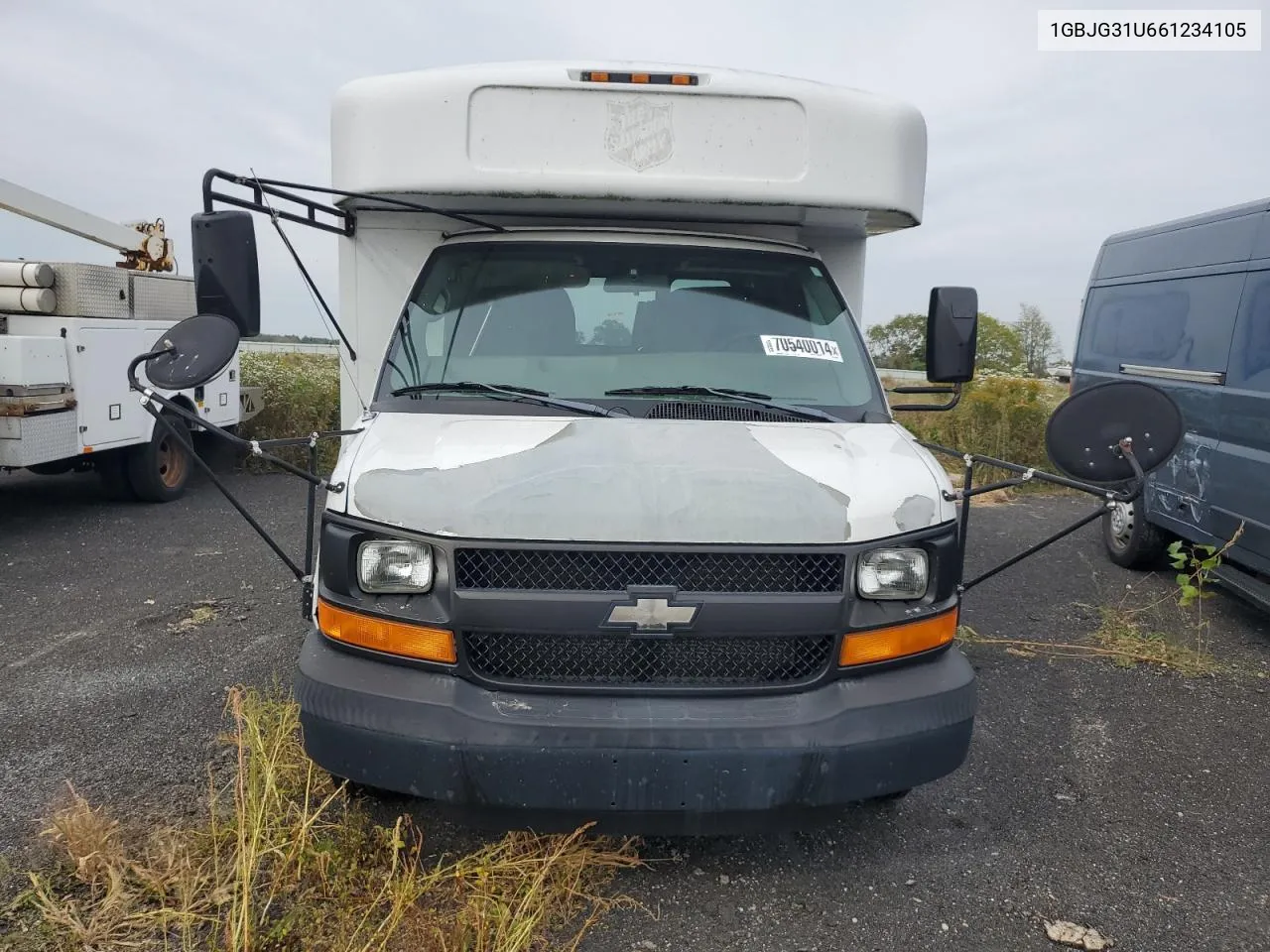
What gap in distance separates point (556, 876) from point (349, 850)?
66 cm

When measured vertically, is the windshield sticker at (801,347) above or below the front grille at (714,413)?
above

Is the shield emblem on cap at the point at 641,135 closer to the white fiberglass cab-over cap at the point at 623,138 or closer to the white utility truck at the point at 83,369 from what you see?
the white fiberglass cab-over cap at the point at 623,138

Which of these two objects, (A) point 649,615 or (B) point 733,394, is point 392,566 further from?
(B) point 733,394

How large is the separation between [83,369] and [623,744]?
259 inches

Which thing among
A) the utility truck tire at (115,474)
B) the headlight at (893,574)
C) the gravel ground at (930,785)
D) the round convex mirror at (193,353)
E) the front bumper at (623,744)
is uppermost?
the round convex mirror at (193,353)

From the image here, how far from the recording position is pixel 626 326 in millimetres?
3533

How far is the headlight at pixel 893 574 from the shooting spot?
2.58 m

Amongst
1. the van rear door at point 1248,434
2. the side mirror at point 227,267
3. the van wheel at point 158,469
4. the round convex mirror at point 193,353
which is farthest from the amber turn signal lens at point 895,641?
the van wheel at point 158,469

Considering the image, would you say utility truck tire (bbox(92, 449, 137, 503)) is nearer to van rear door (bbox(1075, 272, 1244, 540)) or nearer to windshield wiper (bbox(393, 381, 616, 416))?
windshield wiper (bbox(393, 381, 616, 416))

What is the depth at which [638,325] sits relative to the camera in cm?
354

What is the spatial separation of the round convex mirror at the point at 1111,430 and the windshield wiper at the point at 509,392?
1.48 m

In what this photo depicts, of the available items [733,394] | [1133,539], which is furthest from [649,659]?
[1133,539]

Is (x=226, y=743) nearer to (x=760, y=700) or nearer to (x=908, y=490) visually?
(x=760, y=700)

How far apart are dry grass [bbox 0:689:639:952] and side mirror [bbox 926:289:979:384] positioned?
2.36 meters
